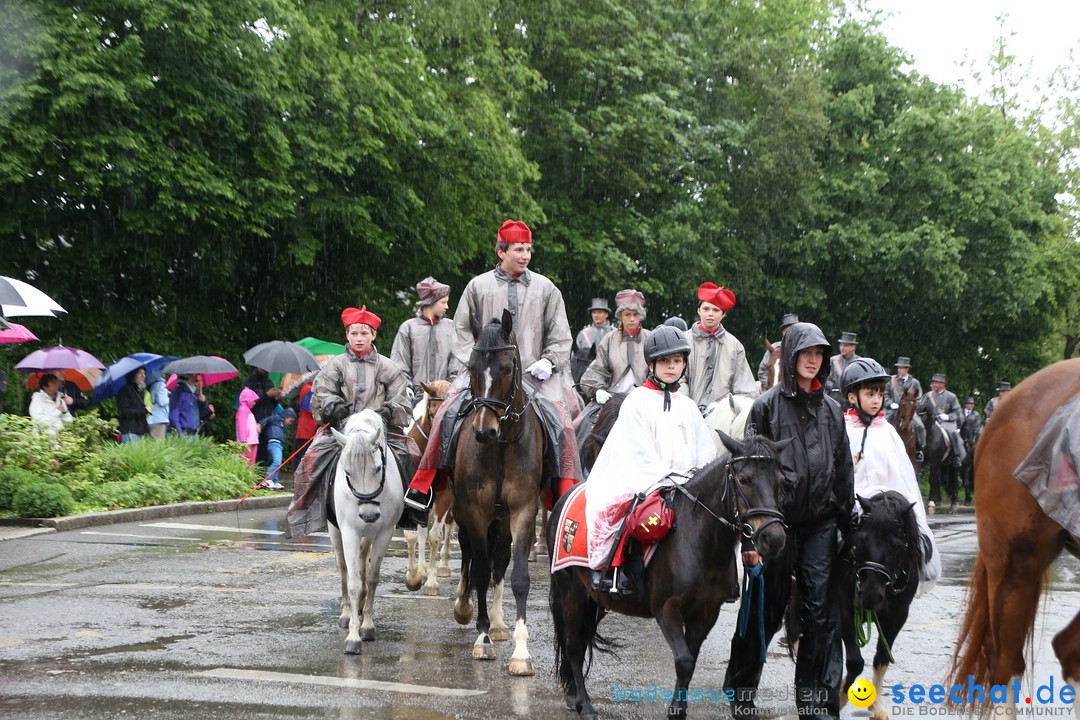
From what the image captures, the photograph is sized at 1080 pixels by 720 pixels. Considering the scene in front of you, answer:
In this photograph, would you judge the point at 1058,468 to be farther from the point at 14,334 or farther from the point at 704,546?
the point at 14,334

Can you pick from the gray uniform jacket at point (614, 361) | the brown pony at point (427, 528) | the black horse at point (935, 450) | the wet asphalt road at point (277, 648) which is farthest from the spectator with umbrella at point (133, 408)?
the black horse at point (935, 450)

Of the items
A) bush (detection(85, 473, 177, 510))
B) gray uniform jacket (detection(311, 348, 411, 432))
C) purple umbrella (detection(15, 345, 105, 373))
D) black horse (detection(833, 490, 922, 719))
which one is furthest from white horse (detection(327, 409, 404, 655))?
purple umbrella (detection(15, 345, 105, 373))

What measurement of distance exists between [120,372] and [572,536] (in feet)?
55.9

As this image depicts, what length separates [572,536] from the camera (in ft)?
24.3

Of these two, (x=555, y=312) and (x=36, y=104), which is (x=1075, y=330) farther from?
(x=555, y=312)

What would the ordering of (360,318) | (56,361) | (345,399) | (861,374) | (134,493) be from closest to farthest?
1. (861,374)
2. (345,399)
3. (360,318)
4. (134,493)
5. (56,361)

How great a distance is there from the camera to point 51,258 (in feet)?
85.8

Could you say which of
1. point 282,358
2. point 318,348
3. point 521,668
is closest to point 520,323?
point 521,668

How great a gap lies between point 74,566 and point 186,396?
425 inches

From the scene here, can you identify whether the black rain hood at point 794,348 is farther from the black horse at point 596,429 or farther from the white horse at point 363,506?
the black horse at point 596,429

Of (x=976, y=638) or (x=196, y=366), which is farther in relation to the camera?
(x=196, y=366)

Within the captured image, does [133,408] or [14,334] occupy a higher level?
[14,334]

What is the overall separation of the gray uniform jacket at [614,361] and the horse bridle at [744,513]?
7.18m

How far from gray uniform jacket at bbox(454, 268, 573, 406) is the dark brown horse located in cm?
59
